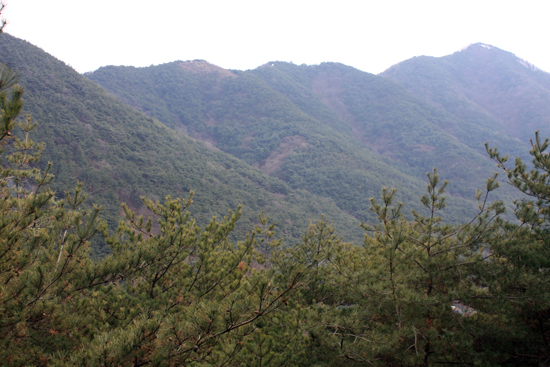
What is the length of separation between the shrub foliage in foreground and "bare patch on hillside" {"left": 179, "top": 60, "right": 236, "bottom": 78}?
3516 inches

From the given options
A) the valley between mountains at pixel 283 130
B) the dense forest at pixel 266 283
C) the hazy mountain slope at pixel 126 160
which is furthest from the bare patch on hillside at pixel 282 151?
the dense forest at pixel 266 283

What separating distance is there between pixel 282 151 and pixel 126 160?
33.0 m

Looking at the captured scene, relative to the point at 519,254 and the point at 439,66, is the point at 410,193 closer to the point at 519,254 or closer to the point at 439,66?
the point at 519,254

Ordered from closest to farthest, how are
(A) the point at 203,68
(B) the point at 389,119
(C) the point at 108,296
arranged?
(C) the point at 108,296, (B) the point at 389,119, (A) the point at 203,68

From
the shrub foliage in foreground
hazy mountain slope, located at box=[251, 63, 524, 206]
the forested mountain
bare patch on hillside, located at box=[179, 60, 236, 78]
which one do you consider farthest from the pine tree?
bare patch on hillside, located at box=[179, 60, 236, 78]

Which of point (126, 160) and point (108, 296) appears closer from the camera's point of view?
point (108, 296)

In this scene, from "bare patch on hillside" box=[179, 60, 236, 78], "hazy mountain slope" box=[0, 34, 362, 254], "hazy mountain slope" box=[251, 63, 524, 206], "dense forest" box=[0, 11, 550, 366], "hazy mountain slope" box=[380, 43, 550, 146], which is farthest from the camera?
"bare patch on hillside" box=[179, 60, 236, 78]

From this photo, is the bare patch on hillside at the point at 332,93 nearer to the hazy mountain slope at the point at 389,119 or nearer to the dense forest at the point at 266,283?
the hazy mountain slope at the point at 389,119

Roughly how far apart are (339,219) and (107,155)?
84.4ft

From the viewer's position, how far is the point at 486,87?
102438 millimetres

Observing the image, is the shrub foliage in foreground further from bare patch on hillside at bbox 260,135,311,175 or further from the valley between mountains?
bare patch on hillside at bbox 260,135,311,175

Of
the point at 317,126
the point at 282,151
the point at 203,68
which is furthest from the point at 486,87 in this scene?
the point at 203,68

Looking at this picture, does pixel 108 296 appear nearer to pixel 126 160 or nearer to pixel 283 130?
pixel 126 160

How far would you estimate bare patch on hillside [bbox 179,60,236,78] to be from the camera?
89.2 metres
